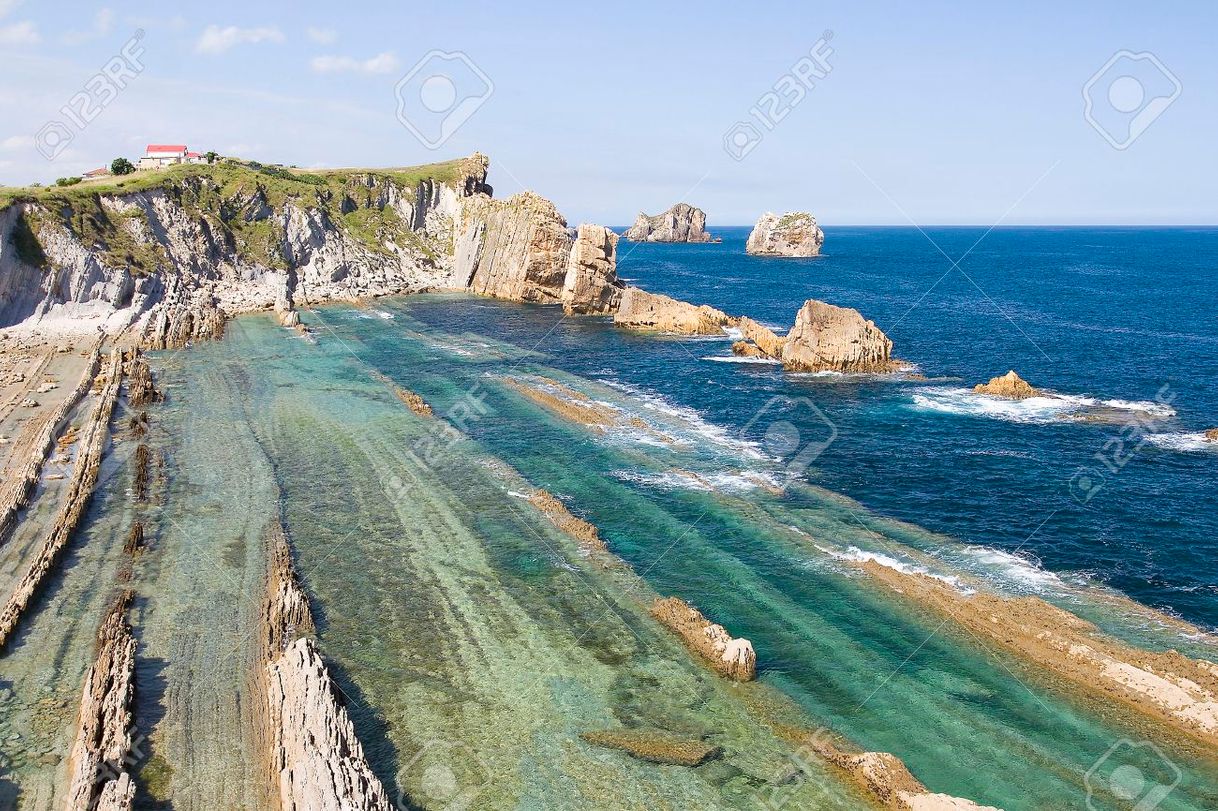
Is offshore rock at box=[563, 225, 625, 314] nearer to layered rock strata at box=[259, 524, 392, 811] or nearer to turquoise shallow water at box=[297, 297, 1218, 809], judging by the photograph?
turquoise shallow water at box=[297, 297, 1218, 809]

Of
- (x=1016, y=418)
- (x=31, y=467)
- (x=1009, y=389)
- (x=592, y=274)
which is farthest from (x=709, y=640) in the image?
(x=592, y=274)

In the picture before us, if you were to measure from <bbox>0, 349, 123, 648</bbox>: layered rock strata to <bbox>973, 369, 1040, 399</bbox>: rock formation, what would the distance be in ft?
211

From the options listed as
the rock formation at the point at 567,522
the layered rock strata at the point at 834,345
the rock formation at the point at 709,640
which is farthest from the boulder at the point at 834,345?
the rock formation at the point at 709,640

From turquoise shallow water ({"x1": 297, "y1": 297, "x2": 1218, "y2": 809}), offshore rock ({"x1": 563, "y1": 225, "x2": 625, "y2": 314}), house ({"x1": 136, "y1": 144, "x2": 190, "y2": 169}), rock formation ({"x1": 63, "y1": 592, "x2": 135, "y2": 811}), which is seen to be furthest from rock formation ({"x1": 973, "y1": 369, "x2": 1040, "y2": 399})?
house ({"x1": 136, "y1": 144, "x2": 190, "y2": 169})

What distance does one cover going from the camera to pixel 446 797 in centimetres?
2264

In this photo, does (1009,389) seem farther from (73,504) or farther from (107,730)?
(73,504)

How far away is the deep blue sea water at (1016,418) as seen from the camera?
38.7 meters

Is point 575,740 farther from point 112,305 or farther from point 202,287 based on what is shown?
point 202,287

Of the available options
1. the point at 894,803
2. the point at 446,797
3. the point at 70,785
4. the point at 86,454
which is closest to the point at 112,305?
the point at 86,454

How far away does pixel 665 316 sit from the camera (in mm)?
100812

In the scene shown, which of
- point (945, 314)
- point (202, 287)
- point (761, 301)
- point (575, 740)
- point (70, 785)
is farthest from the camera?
point (761, 301)

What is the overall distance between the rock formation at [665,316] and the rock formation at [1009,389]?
37.5m

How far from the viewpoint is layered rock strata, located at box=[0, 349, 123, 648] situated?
31016 millimetres

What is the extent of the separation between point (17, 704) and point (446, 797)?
15037mm
